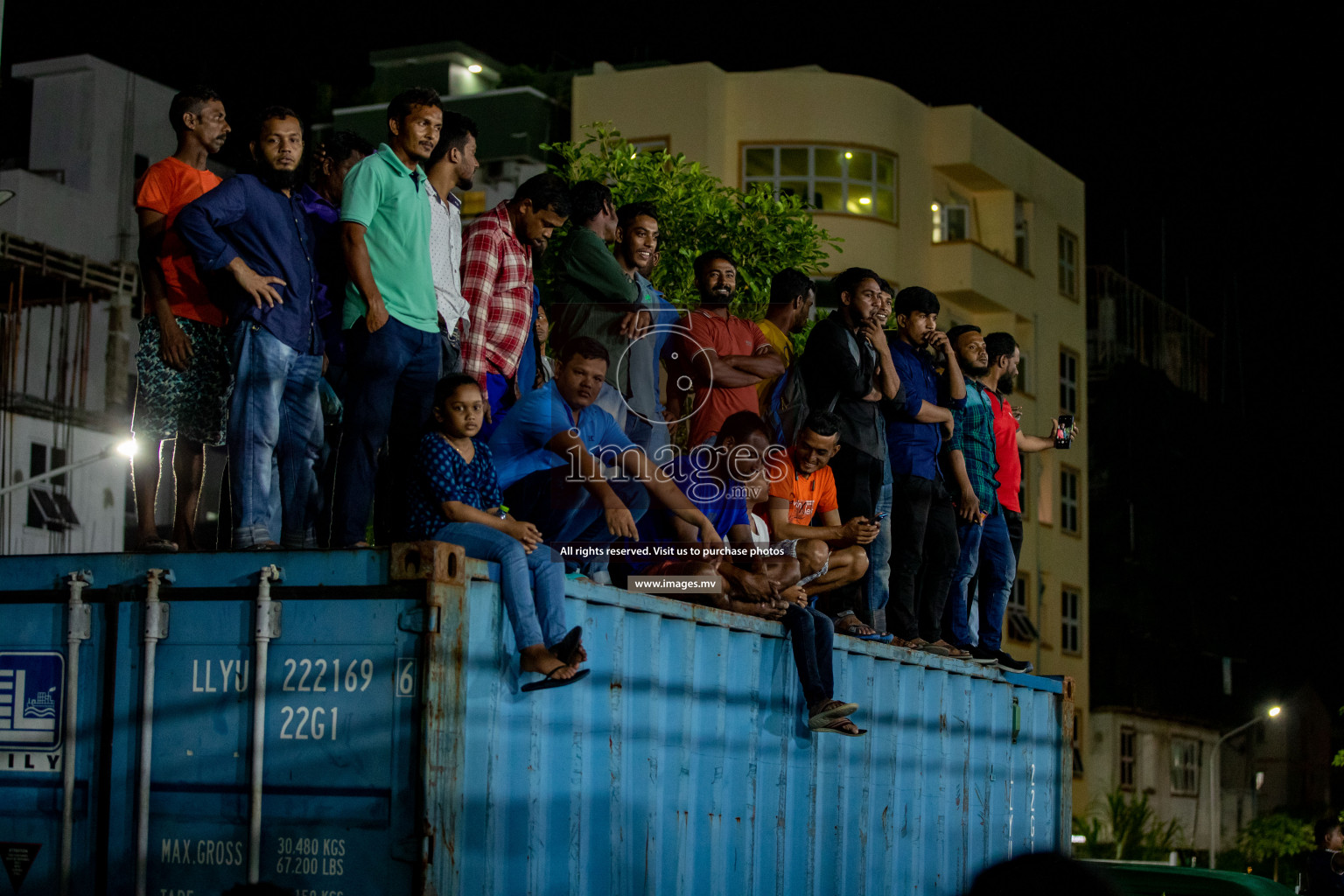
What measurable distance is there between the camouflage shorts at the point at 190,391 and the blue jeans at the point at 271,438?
0.28 m

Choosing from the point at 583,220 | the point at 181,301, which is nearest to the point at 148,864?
the point at 181,301

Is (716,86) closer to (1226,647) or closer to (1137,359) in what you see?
(1137,359)

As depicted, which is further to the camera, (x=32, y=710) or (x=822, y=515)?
(x=822, y=515)

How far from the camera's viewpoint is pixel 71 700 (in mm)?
5062

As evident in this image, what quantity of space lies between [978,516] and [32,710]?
5605 millimetres

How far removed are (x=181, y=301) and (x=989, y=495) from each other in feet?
16.2

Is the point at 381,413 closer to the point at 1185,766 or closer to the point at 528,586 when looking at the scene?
the point at 528,586

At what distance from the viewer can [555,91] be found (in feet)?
118

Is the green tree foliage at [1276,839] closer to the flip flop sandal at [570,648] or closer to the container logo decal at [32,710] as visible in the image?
the flip flop sandal at [570,648]

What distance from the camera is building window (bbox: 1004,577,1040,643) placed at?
113 feet

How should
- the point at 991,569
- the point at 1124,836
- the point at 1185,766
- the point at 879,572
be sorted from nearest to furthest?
the point at 879,572, the point at 991,569, the point at 1124,836, the point at 1185,766

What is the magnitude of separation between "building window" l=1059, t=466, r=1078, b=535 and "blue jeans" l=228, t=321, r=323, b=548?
3291cm

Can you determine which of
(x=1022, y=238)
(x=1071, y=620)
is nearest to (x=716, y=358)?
(x=1022, y=238)

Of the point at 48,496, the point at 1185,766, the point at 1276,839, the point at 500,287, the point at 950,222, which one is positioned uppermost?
the point at 950,222
